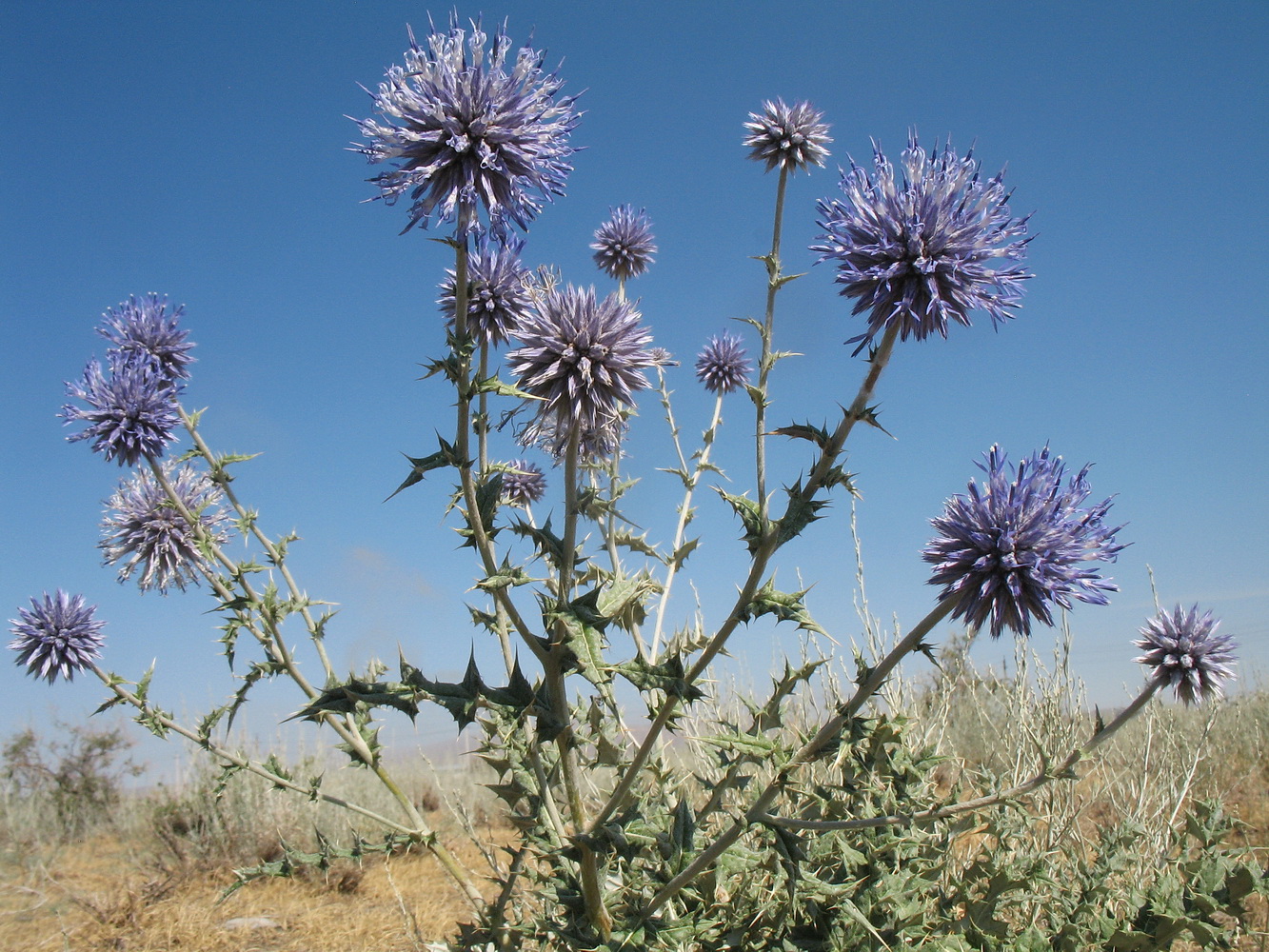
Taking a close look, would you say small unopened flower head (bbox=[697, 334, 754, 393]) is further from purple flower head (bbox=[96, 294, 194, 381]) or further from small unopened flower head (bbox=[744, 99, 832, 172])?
purple flower head (bbox=[96, 294, 194, 381])

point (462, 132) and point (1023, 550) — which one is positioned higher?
point (462, 132)

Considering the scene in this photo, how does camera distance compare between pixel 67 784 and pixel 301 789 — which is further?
pixel 67 784

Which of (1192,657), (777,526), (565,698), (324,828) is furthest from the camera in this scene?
(324,828)

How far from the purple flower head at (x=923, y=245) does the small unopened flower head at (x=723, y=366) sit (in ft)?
13.0

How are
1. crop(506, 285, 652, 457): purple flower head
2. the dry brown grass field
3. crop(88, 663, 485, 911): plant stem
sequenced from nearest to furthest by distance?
1. crop(506, 285, 652, 457): purple flower head
2. crop(88, 663, 485, 911): plant stem
3. the dry brown grass field

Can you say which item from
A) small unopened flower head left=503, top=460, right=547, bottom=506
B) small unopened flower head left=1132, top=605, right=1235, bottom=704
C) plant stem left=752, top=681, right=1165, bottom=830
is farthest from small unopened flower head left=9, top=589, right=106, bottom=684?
small unopened flower head left=1132, top=605, right=1235, bottom=704

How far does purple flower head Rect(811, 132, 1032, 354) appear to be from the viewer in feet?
8.40

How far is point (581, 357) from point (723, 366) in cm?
403

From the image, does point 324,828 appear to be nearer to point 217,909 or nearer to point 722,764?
point 217,909

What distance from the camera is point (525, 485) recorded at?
586 centimetres

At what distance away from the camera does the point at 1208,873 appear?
345 centimetres

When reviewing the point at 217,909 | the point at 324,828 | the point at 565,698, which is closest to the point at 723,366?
the point at 565,698

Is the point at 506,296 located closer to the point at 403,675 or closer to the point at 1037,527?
the point at 403,675

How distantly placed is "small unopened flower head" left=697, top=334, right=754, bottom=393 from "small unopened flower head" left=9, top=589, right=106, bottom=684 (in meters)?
5.09
